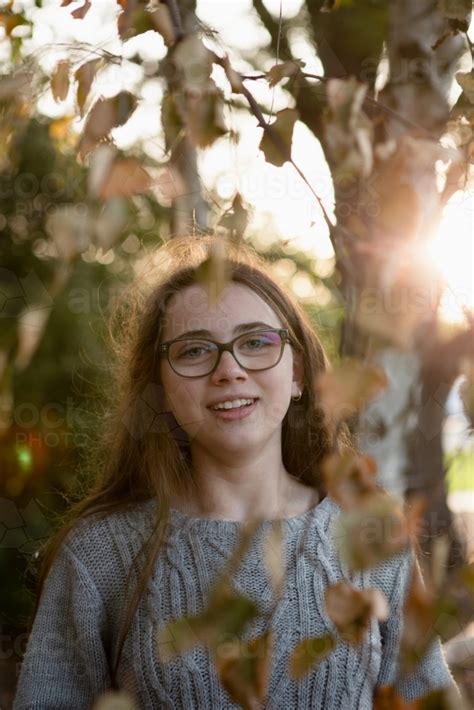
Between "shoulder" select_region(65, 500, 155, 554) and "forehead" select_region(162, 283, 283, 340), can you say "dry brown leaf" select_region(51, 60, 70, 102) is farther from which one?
"shoulder" select_region(65, 500, 155, 554)

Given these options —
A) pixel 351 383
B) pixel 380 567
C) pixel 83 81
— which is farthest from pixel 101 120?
pixel 380 567

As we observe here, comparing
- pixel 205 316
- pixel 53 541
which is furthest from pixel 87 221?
pixel 53 541

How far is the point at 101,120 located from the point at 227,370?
74cm

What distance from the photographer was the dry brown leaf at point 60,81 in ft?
2.54

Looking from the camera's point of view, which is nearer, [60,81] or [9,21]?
[60,81]

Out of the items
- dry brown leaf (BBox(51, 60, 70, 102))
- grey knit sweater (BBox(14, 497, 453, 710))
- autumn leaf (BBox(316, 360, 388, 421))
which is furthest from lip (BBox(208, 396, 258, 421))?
autumn leaf (BBox(316, 360, 388, 421))

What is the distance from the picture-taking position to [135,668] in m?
1.41

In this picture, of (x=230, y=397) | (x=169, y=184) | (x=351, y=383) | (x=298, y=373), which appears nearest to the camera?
(x=351, y=383)

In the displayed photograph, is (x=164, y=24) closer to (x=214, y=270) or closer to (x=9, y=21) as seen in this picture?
(x=214, y=270)

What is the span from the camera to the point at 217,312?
1445 mm

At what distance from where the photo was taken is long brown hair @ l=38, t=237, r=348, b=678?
156cm

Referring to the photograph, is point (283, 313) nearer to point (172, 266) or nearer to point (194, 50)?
point (172, 266)

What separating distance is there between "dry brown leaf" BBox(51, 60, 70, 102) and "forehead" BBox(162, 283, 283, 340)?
643 mm

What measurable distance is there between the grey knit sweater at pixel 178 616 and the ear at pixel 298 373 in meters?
0.24
